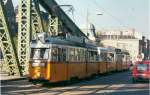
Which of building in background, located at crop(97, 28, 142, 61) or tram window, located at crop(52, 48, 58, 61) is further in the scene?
building in background, located at crop(97, 28, 142, 61)

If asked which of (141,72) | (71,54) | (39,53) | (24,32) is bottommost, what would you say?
(141,72)

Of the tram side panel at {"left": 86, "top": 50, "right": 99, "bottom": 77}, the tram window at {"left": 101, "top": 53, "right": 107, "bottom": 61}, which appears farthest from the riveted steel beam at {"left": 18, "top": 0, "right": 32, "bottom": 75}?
the tram window at {"left": 101, "top": 53, "right": 107, "bottom": 61}

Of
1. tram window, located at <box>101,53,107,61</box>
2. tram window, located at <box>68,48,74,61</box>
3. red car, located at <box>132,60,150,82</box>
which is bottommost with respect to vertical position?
red car, located at <box>132,60,150,82</box>

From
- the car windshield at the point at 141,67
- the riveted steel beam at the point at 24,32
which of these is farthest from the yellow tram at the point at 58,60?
the riveted steel beam at the point at 24,32

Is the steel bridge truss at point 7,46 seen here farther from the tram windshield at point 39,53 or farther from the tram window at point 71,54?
the tram windshield at point 39,53

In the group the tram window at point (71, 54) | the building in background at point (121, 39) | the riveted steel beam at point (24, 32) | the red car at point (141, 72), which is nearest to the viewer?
the tram window at point (71, 54)

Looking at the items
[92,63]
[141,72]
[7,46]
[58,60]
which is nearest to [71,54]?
[58,60]

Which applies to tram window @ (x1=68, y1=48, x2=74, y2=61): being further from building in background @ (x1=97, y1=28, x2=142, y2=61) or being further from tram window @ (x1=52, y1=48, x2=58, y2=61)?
building in background @ (x1=97, y1=28, x2=142, y2=61)

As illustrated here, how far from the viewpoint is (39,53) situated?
2789 cm

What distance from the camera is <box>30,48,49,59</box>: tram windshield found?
27.7 metres

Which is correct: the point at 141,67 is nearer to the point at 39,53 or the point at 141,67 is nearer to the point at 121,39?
the point at 39,53

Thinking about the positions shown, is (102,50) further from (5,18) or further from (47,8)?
(5,18)

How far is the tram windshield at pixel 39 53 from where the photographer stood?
1089 inches

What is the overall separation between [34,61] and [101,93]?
18.7 ft
